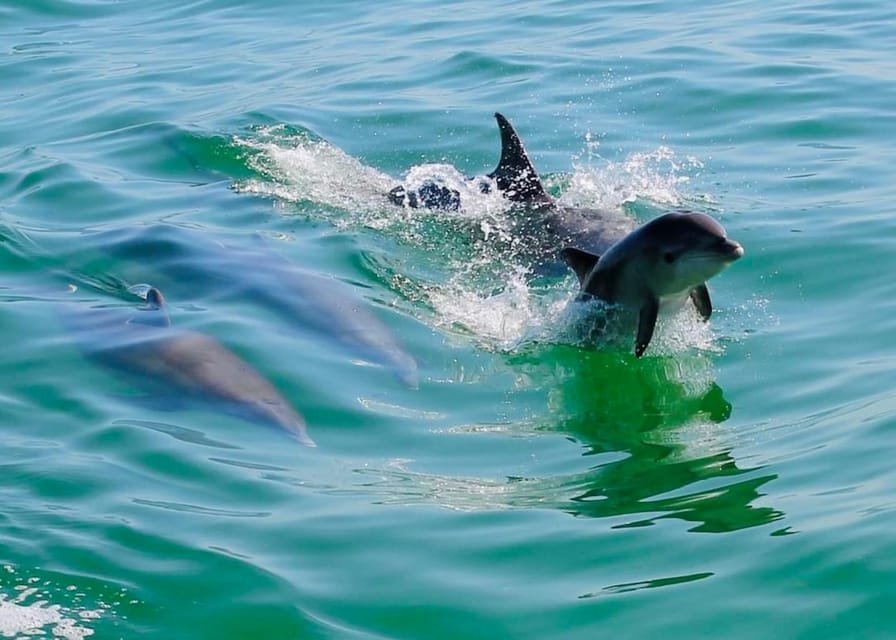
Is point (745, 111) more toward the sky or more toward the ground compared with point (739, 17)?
more toward the ground

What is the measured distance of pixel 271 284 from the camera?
1086cm

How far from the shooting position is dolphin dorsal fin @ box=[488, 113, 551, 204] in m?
12.3

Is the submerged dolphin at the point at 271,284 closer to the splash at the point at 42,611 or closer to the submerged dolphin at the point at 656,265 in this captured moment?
the submerged dolphin at the point at 656,265

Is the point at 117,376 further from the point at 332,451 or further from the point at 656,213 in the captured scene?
the point at 656,213

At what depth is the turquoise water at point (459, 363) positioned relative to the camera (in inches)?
250

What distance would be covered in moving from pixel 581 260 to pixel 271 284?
93.8 inches

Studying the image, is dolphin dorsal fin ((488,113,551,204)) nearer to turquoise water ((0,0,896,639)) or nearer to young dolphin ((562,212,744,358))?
turquoise water ((0,0,896,639))

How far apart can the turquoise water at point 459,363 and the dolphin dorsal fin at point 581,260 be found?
0.29 m

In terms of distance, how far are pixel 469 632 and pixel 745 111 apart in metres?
9.87

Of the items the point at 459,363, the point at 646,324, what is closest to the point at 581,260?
the point at 646,324

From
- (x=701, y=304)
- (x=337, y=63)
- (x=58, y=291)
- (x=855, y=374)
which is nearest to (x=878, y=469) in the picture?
(x=855, y=374)

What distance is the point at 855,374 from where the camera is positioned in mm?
8688

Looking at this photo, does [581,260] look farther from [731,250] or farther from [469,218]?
[469,218]

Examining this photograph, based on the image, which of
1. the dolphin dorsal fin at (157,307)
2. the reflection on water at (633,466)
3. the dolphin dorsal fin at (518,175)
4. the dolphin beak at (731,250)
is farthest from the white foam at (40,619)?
the dolphin dorsal fin at (518,175)
